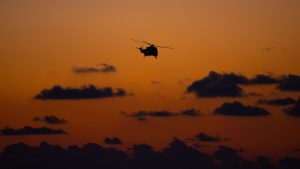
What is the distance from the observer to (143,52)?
17062 cm
